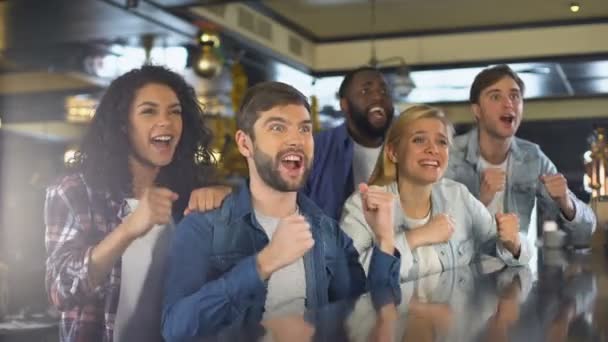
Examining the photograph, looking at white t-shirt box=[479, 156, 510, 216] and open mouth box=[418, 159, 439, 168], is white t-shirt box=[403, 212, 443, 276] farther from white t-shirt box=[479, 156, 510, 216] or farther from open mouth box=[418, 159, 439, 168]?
white t-shirt box=[479, 156, 510, 216]

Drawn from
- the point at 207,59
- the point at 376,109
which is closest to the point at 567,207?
the point at 376,109

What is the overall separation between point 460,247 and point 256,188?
863 millimetres

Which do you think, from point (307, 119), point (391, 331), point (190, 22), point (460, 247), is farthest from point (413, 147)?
point (190, 22)

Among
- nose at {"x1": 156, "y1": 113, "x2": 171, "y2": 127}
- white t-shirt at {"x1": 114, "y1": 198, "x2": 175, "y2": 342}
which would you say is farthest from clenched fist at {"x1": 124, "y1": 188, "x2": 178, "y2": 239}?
nose at {"x1": 156, "y1": 113, "x2": 171, "y2": 127}

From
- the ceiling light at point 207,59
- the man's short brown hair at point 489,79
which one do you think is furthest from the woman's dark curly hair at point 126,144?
the ceiling light at point 207,59

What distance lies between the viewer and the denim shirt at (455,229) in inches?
73.4

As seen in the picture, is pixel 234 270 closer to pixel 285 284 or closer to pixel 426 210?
Answer: pixel 285 284

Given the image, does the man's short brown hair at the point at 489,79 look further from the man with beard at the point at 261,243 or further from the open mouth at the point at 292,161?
the open mouth at the point at 292,161

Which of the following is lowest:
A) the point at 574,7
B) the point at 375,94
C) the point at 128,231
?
the point at 128,231

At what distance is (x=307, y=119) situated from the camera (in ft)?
4.49

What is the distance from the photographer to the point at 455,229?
2051 mm

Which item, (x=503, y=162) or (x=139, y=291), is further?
(x=503, y=162)

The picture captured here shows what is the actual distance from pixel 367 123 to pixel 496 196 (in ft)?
1.71

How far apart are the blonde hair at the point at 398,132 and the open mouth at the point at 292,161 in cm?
67
